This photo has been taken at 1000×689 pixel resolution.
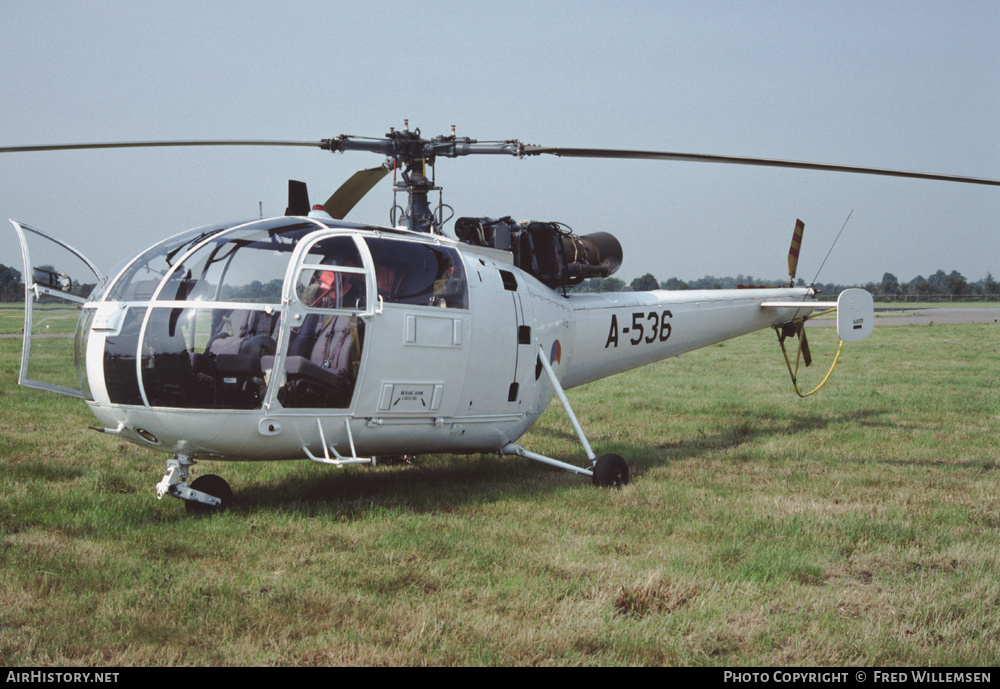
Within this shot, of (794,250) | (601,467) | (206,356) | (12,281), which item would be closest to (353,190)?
(206,356)

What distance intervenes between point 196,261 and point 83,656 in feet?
9.59

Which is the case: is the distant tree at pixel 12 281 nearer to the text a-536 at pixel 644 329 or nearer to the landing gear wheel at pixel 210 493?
the landing gear wheel at pixel 210 493

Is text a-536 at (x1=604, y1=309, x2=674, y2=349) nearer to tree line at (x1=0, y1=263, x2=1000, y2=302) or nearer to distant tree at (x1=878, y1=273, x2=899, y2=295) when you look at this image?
tree line at (x1=0, y1=263, x2=1000, y2=302)

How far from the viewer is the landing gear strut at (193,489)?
6301 millimetres

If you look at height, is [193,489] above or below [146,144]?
below

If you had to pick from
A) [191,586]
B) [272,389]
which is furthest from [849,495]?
[191,586]

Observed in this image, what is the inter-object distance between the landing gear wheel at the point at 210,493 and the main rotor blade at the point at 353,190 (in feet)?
9.25

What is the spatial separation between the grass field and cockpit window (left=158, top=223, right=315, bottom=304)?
173cm

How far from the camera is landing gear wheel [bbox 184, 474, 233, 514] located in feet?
21.6

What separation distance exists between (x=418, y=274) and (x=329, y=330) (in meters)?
1.05

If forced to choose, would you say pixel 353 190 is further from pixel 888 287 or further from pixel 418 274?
pixel 888 287

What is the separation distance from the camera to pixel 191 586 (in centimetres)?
504

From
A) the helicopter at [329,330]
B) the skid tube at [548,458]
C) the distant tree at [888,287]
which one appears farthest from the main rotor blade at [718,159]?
the distant tree at [888,287]

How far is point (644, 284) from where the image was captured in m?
11.1
